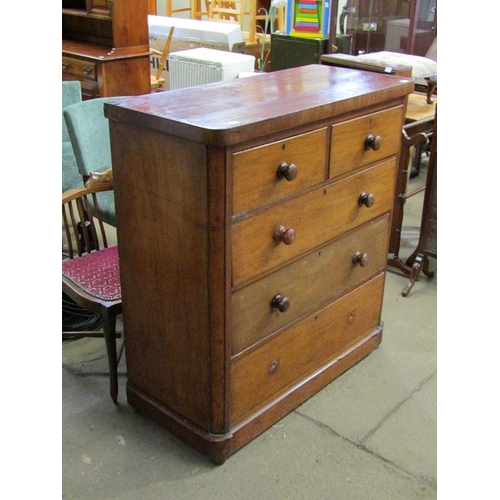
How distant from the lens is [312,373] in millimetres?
2227

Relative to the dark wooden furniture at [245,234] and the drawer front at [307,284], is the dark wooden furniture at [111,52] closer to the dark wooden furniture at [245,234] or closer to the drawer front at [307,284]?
the dark wooden furniture at [245,234]

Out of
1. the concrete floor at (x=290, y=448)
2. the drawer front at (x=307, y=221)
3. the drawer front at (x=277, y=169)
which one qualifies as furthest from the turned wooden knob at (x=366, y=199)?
the concrete floor at (x=290, y=448)

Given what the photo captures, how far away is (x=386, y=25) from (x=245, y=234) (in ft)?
14.1

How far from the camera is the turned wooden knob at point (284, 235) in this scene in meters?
1.78

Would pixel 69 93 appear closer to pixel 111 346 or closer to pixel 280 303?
pixel 111 346

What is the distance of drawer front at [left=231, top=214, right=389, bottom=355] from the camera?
5.98ft

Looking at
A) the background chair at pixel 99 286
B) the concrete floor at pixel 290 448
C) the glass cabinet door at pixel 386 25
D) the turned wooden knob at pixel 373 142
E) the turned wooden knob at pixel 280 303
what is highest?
the glass cabinet door at pixel 386 25

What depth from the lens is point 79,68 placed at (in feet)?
14.8

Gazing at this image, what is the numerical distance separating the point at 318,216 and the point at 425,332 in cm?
104

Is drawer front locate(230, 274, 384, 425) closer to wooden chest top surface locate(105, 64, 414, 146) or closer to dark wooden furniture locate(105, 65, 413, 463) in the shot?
dark wooden furniture locate(105, 65, 413, 463)

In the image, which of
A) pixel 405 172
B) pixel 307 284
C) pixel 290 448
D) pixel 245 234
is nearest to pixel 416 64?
pixel 405 172

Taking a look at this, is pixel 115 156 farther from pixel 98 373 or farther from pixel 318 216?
pixel 98 373

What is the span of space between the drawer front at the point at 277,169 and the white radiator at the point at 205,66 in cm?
204

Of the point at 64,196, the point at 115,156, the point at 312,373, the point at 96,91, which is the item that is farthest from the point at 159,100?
the point at 96,91
